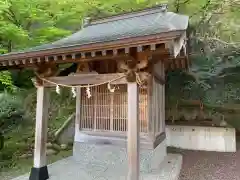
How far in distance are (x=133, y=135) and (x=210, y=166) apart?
165 inches

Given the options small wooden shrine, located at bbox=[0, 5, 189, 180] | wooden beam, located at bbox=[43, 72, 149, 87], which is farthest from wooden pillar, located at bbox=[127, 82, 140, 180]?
wooden beam, located at bbox=[43, 72, 149, 87]

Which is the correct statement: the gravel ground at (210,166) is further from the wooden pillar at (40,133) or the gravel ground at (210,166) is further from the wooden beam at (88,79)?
the wooden pillar at (40,133)

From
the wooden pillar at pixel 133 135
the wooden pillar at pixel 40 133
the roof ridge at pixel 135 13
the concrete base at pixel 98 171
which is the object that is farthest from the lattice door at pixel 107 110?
the roof ridge at pixel 135 13

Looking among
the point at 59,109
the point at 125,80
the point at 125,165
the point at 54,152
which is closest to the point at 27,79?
the point at 59,109

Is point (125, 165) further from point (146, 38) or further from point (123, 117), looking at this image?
point (146, 38)

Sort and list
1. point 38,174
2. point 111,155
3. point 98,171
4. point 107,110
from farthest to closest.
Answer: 1. point 107,110
2. point 111,155
3. point 98,171
4. point 38,174

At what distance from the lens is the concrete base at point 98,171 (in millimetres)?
5504

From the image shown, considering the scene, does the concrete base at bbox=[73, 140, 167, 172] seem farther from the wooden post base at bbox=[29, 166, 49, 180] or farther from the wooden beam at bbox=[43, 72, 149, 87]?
the wooden beam at bbox=[43, 72, 149, 87]

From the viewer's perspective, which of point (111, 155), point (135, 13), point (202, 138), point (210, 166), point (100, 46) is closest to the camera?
point (100, 46)

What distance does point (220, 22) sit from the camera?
9.27m

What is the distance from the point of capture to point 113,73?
4770 mm

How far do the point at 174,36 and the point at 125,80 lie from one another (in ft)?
4.79

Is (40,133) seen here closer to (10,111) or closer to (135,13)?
(10,111)

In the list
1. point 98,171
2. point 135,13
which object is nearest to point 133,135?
point 98,171
